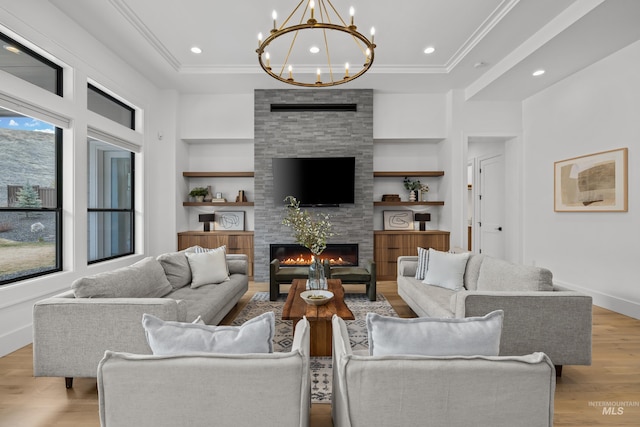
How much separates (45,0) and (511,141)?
6.32m

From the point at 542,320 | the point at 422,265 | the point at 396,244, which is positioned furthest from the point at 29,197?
the point at 396,244

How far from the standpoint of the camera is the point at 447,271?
10.7ft

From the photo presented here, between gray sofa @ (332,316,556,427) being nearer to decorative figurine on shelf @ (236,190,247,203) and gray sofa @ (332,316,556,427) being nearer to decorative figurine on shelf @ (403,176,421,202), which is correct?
decorative figurine on shelf @ (403,176,421,202)

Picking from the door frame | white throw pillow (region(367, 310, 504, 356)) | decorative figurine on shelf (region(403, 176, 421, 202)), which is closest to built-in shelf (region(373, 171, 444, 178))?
decorative figurine on shelf (region(403, 176, 421, 202))

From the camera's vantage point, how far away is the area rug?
2104 mm

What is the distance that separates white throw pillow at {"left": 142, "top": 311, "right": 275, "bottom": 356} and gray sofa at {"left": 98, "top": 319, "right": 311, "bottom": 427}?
13 cm

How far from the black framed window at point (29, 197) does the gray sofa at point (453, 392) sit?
10.9 feet

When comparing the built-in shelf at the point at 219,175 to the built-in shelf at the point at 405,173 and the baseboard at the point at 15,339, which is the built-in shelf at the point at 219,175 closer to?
the built-in shelf at the point at 405,173

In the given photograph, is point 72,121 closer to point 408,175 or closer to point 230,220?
point 230,220

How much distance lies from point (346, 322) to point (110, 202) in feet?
11.3

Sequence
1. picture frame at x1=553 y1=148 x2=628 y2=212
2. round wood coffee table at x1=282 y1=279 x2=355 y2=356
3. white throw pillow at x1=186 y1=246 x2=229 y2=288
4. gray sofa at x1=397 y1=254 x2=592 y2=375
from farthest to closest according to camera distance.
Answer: picture frame at x1=553 y1=148 x2=628 y2=212
white throw pillow at x1=186 y1=246 x2=229 y2=288
round wood coffee table at x1=282 y1=279 x2=355 y2=356
gray sofa at x1=397 y1=254 x2=592 y2=375

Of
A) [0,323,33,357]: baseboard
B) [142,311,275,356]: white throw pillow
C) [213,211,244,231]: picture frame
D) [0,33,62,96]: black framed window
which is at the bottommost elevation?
[0,323,33,357]: baseboard

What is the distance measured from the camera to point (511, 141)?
17.9 feet

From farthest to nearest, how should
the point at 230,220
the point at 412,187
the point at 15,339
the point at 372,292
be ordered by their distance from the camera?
the point at 230,220 < the point at 412,187 < the point at 372,292 < the point at 15,339
